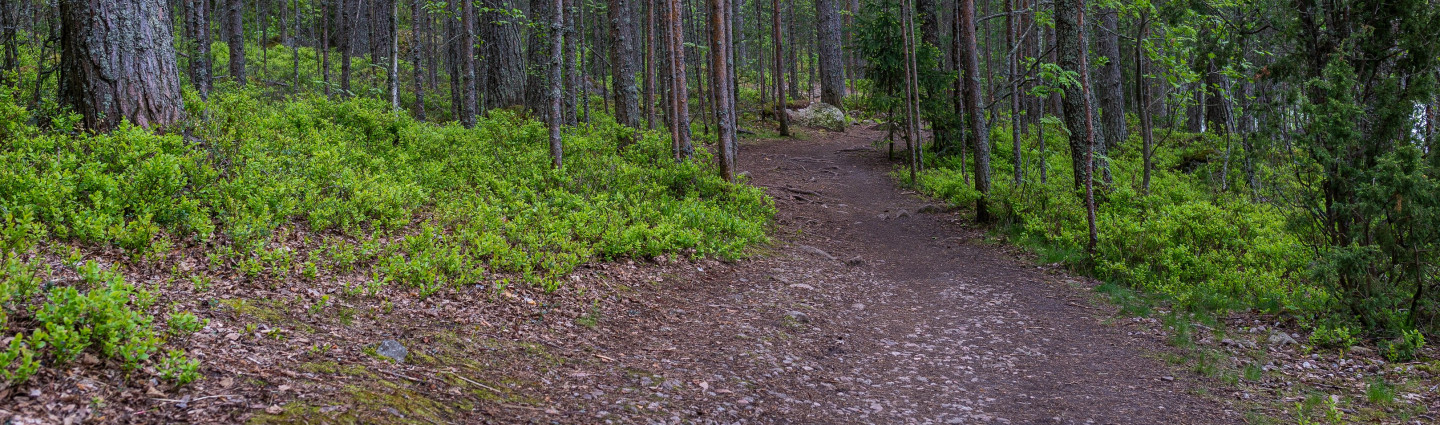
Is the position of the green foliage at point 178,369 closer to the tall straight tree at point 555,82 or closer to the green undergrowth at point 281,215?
the green undergrowth at point 281,215

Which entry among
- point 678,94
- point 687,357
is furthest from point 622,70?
point 687,357

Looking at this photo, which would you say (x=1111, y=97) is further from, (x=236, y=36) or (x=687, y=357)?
(x=236, y=36)

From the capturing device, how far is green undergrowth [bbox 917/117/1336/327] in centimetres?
758

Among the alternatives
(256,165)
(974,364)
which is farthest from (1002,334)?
(256,165)

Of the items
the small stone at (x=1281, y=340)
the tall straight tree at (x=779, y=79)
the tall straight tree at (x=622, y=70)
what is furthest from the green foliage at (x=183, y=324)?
the tall straight tree at (x=779, y=79)

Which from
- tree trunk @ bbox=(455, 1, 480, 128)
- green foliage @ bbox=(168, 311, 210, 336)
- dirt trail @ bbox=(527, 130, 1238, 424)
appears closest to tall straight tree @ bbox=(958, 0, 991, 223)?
dirt trail @ bbox=(527, 130, 1238, 424)

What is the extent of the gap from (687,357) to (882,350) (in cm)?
191

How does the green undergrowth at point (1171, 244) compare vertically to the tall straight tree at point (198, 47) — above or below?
below

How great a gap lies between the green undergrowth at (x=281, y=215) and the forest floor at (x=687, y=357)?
245mm

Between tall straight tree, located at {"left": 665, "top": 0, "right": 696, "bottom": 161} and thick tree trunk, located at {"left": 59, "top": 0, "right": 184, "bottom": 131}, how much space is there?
26.3ft

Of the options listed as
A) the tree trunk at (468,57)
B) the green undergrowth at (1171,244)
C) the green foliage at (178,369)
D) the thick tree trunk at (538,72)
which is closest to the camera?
the green foliage at (178,369)

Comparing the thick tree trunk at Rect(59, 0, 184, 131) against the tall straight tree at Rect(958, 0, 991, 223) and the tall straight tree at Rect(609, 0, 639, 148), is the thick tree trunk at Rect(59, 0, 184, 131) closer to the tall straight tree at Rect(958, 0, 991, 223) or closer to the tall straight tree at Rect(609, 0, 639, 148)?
the tall straight tree at Rect(609, 0, 639, 148)

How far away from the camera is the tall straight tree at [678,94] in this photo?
13.5m

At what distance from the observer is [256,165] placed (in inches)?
256
